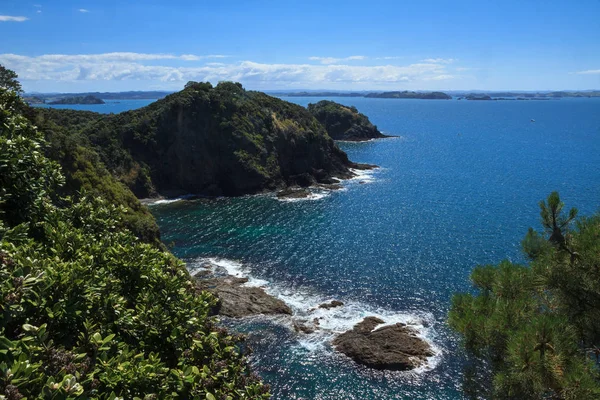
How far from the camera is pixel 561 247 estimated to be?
47.0 ft

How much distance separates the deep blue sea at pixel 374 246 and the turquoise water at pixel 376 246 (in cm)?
14

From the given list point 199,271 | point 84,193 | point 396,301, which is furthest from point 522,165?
point 84,193

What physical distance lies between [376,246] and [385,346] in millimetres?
21639

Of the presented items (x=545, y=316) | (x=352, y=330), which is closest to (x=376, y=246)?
(x=352, y=330)

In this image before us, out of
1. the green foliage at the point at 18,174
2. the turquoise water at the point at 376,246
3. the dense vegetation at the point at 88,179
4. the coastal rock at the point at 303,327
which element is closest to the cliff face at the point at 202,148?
the turquoise water at the point at 376,246

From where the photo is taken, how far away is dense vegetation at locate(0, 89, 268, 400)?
7969mm

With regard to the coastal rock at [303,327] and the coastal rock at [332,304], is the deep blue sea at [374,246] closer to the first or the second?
the coastal rock at [332,304]

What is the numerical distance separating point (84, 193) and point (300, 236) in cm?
4409

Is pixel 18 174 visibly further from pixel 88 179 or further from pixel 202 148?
pixel 202 148

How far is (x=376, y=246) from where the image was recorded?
54.2 metres

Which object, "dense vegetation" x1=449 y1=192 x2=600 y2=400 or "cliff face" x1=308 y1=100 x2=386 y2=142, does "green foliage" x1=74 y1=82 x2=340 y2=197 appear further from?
"dense vegetation" x1=449 y1=192 x2=600 y2=400

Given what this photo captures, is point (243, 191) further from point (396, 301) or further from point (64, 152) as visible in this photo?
point (396, 301)

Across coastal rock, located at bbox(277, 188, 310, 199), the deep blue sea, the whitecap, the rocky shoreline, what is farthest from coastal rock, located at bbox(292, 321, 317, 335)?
coastal rock, located at bbox(277, 188, 310, 199)

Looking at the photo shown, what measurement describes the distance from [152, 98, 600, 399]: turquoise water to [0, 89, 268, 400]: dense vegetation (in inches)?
769
